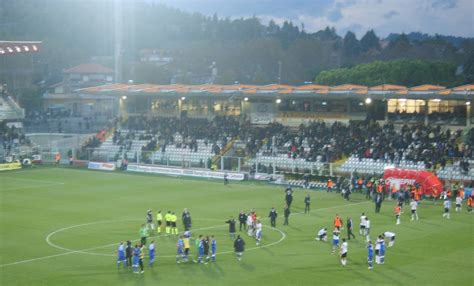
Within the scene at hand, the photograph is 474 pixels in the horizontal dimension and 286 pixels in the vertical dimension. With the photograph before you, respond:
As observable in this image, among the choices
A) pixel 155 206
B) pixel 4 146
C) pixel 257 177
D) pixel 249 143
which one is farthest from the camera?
pixel 4 146

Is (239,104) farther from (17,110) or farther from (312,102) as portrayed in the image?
(17,110)

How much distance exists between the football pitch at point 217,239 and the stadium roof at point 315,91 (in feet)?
44.0

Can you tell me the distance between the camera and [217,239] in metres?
38.3

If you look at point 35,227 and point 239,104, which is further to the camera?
point 239,104

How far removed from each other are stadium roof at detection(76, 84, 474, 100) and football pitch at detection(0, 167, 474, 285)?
13.4 meters

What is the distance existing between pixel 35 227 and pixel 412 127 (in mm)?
37969

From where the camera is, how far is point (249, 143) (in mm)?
71438

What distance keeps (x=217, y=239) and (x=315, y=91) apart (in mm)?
35071

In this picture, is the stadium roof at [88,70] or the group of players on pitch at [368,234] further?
the stadium roof at [88,70]

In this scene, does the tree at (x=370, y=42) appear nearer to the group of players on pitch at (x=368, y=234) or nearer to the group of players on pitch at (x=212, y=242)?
the group of players on pitch at (x=368, y=234)

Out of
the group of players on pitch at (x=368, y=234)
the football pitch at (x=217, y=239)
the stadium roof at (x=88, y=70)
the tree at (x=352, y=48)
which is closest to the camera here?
the football pitch at (x=217, y=239)

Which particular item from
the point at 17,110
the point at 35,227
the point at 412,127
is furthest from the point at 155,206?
the point at 17,110

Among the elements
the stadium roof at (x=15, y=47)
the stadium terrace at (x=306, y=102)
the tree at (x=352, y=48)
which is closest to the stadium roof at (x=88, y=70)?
the stadium terrace at (x=306, y=102)

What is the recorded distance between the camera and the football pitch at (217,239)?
99.4ft
